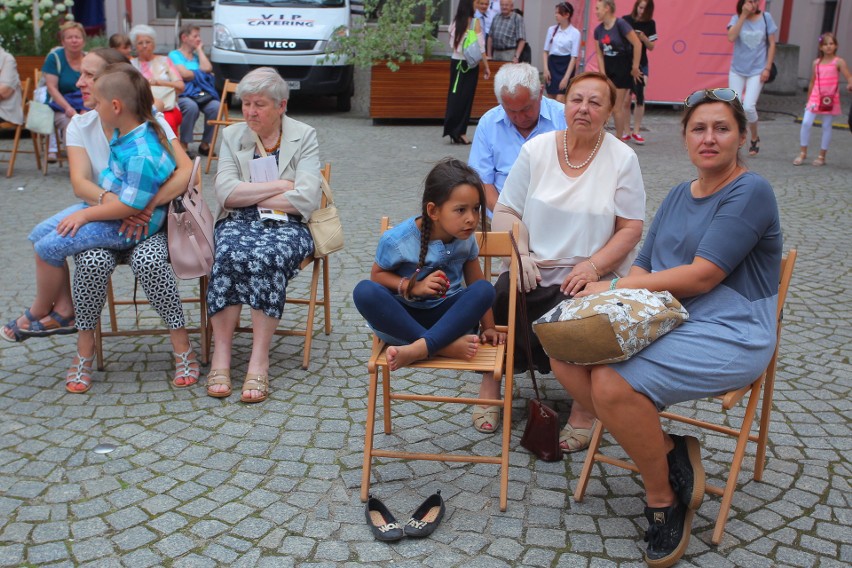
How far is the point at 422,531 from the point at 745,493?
1317mm

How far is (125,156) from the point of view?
4.50 meters

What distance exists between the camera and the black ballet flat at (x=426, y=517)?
325 centimetres

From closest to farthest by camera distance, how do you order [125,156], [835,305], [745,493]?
1. [745,493]
2. [125,156]
3. [835,305]

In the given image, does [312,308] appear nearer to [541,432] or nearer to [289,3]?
[541,432]

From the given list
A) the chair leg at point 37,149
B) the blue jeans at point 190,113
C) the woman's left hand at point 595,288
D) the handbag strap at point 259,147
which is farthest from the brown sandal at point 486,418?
the chair leg at point 37,149

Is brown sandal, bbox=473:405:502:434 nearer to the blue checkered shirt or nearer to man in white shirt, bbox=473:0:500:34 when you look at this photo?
the blue checkered shirt

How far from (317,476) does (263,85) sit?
2069mm

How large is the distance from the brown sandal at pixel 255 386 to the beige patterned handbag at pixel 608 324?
1.69 metres

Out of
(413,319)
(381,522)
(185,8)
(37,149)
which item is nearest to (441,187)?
(413,319)

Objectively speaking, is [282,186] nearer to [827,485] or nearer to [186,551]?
[186,551]

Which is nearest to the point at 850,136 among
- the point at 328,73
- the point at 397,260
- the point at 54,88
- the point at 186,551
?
the point at 328,73

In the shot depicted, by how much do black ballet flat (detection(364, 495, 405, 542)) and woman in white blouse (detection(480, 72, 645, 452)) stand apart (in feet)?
3.15

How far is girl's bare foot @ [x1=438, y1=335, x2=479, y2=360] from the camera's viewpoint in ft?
11.9

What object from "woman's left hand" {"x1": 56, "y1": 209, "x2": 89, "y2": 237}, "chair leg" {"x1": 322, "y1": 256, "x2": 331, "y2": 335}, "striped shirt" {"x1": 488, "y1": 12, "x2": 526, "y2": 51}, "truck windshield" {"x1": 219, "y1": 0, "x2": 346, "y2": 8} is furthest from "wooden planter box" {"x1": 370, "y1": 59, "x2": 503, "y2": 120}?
"woman's left hand" {"x1": 56, "y1": 209, "x2": 89, "y2": 237}
